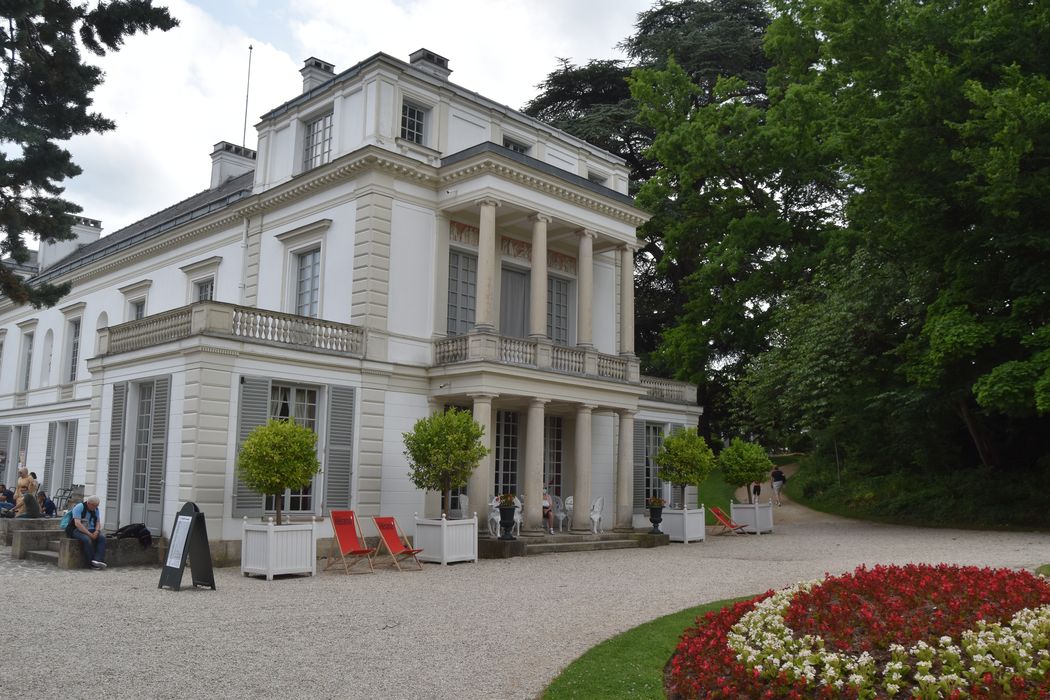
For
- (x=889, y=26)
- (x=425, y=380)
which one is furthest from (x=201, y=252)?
(x=889, y=26)

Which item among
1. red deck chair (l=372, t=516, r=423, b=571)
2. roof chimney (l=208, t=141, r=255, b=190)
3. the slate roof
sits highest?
roof chimney (l=208, t=141, r=255, b=190)

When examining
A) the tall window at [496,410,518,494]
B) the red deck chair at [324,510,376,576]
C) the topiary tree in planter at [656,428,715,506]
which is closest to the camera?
the red deck chair at [324,510,376,576]

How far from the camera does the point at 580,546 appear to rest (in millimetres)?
20453

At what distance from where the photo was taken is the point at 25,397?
35.4 metres

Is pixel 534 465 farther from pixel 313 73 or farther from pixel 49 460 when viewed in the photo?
pixel 49 460

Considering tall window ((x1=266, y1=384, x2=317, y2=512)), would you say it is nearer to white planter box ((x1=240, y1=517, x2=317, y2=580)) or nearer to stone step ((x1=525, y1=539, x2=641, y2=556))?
white planter box ((x1=240, y1=517, x2=317, y2=580))

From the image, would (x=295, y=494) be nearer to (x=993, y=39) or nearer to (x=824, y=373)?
(x=824, y=373)

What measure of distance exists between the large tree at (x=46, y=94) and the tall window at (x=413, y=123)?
10.3 metres

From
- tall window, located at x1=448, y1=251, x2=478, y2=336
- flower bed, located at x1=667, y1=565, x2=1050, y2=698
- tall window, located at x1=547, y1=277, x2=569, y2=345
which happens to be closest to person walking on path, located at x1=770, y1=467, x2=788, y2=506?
tall window, located at x1=547, y1=277, x2=569, y2=345

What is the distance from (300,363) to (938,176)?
15273mm

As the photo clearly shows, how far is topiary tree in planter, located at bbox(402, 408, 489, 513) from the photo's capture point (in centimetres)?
1766

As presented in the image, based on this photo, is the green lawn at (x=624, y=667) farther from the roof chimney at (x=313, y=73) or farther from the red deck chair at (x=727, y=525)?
the roof chimney at (x=313, y=73)

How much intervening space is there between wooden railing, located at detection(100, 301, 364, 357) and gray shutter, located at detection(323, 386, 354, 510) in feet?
3.21

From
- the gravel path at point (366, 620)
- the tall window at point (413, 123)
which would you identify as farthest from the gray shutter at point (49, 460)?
the tall window at point (413, 123)
